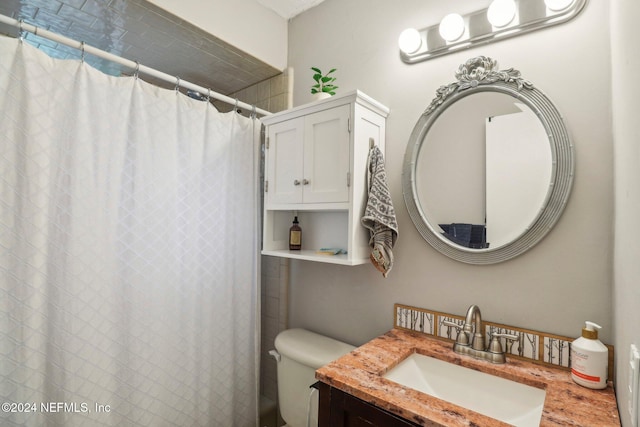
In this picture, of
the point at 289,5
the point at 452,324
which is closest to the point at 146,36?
the point at 289,5

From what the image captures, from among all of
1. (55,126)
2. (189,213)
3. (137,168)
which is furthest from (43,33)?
(189,213)

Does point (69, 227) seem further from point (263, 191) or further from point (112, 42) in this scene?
point (112, 42)

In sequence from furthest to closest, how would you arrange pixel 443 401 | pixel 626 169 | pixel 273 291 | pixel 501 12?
pixel 273 291 → pixel 501 12 → pixel 443 401 → pixel 626 169

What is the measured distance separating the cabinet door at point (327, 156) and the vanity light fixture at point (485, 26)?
44 cm

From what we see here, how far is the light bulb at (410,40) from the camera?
143cm

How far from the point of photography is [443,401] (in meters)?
0.92

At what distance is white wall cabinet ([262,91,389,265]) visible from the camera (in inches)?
54.2

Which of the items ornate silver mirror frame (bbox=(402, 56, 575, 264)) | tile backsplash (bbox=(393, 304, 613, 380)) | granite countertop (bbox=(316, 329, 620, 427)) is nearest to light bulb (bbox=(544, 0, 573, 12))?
ornate silver mirror frame (bbox=(402, 56, 575, 264))

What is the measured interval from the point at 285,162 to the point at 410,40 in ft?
2.65

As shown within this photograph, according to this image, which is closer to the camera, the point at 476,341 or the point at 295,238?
the point at 476,341

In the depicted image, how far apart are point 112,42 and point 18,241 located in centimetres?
125

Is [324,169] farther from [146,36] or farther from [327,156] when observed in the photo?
[146,36]

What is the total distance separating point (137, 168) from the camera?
136 cm

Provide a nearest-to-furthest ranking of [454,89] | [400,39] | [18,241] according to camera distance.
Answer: [18,241]
[454,89]
[400,39]
